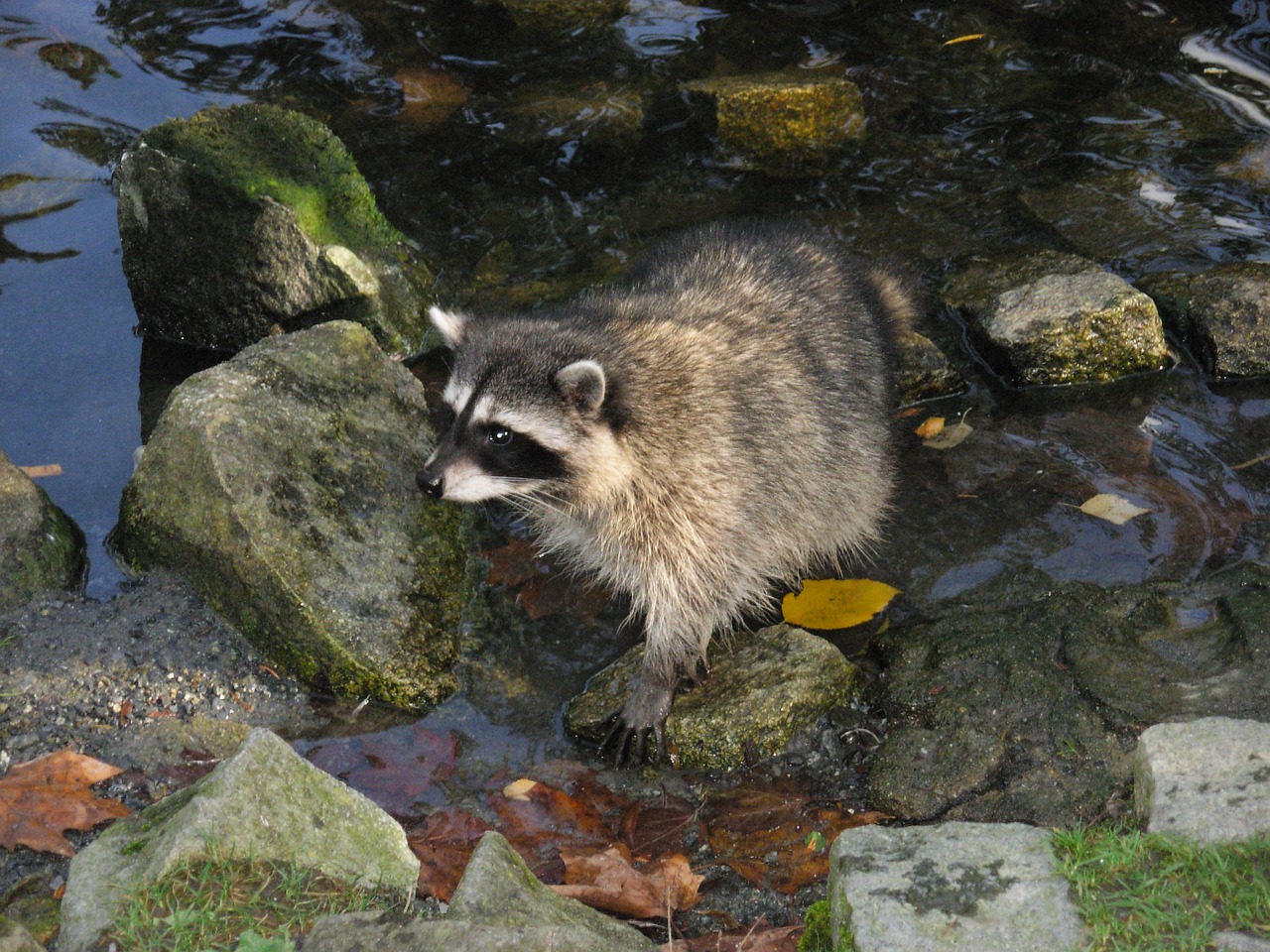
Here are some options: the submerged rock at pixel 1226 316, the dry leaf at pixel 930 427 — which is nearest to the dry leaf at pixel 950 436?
the dry leaf at pixel 930 427

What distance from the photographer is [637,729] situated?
3211 millimetres

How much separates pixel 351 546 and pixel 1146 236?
3684 mm

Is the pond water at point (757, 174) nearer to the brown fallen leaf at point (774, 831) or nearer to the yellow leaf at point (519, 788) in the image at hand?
the yellow leaf at point (519, 788)

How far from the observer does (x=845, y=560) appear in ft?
12.9

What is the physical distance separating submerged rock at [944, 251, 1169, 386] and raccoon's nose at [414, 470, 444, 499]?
7.99 feet

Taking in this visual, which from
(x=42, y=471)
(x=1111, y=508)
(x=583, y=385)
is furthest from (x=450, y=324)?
(x=1111, y=508)

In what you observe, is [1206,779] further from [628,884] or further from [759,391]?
[759,391]

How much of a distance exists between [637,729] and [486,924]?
4.64 ft

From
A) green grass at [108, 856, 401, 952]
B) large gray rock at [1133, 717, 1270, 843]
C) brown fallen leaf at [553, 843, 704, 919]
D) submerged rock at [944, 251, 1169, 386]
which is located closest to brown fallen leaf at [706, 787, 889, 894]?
brown fallen leaf at [553, 843, 704, 919]

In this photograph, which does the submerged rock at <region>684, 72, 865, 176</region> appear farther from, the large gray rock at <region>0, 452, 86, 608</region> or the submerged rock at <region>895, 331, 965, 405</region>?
the large gray rock at <region>0, 452, 86, 608</region>

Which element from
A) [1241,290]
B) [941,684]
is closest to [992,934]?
[941,684]

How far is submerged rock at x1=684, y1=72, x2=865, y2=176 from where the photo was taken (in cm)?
572

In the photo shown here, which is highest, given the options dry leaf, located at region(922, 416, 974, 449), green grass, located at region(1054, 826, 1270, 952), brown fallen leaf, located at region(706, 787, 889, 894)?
green grass, located at region(1054, 826, 1270, 952)

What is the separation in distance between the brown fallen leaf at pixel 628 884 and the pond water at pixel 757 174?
0.60m
